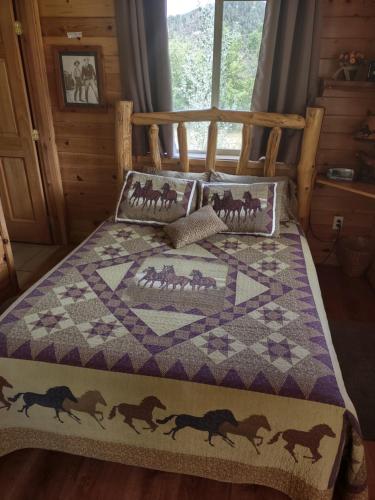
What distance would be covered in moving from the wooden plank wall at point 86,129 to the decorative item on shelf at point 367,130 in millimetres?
1676

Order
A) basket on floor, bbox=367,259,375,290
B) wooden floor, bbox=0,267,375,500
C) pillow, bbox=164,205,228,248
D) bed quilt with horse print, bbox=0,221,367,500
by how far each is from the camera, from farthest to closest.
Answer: basket on floor, bbox=367,259,375,290
pillow, bbox=164,205,228,248
wooden floor, bbox=0,267,375,500
bed quilt with horse print, bbox=0,221,367,500

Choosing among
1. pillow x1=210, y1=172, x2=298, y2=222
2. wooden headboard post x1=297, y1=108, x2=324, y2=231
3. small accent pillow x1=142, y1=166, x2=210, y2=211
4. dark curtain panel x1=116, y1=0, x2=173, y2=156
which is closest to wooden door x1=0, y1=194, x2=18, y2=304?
small accent pillow x1=142, y1=166, x2=210, y2=211

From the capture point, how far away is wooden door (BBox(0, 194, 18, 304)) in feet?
7.76

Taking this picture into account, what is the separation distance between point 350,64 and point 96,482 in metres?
2.59

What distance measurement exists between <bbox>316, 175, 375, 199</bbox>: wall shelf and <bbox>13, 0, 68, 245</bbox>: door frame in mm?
2008

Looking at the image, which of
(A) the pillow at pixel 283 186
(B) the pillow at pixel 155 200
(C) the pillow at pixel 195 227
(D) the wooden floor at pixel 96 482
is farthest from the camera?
(A) the pillow at pixel 283 186

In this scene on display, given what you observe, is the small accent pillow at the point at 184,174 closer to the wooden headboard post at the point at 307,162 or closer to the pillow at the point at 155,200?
the pillow at the point at 155,200

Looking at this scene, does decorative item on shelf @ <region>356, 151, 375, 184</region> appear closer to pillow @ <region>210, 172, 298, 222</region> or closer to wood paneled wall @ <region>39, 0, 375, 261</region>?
wood paneled wall @ <region>39, 0, 375, 261</region>

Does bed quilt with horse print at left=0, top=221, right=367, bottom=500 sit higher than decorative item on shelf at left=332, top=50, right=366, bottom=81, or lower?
lower

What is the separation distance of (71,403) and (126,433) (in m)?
0.23

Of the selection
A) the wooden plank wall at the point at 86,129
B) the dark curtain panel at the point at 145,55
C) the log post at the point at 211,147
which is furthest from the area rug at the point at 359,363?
the wooden plank wall at the point at 86,129

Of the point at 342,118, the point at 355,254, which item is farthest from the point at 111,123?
the point at 355,254

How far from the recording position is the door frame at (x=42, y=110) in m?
2.54

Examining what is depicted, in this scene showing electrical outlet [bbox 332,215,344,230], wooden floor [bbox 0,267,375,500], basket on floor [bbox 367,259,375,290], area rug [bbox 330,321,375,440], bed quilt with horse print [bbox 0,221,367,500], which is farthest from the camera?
electrical outlet [bbox 332,215,344,230]
